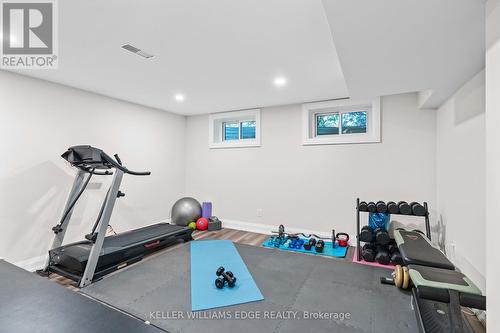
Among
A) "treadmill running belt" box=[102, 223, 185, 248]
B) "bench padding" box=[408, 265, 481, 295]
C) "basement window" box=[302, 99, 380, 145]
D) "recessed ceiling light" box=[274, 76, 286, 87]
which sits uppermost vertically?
"recessed ceiling light" box=[274, 76, 286, 87]

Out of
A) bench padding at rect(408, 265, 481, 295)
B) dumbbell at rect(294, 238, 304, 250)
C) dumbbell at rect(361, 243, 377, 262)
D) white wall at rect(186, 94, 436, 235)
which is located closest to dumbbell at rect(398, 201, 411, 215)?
white wall at rect(186, 94, 436, 235)

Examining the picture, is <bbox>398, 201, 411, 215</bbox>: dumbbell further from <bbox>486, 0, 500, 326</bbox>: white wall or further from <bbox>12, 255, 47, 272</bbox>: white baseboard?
<bbox>12, 255, 47, 272</bbox>: white baseboard

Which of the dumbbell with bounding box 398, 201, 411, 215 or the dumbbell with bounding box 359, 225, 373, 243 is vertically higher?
the dumbbell with bounding box 398, 201, 411, 215

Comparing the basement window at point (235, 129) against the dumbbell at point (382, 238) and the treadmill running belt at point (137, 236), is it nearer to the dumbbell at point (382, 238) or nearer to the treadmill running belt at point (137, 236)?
the treadmill running belt at point (137, 236)

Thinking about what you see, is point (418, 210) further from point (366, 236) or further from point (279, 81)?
point (279, 81)

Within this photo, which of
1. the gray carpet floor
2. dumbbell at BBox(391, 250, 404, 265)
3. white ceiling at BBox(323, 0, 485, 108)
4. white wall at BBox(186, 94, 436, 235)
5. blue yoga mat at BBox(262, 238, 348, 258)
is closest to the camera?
white ceiling at BBox(323, 0, 485, 108)

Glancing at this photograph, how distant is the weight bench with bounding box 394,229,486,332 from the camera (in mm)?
1475

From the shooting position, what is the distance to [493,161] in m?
1.06

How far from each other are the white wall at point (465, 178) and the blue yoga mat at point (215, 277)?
75.7 inches

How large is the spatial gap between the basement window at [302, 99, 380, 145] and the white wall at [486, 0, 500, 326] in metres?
2.63

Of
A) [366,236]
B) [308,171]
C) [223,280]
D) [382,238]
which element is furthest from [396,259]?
[223,280]

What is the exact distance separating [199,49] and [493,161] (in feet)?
7.39

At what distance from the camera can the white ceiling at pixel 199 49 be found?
1712 mm

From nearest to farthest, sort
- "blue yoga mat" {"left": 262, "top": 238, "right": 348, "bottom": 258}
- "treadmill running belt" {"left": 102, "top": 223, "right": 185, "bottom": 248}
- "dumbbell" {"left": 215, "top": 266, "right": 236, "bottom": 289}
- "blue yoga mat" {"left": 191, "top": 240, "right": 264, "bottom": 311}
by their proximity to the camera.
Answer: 1. "blue yoga mat" {"left": 191, "top": 240, "right": 264, "bottom": 311}
2. "dumbbell" {"left": 215, "top": 266, "right": 236, "bottom": 289}
3. "treadmill running belt" {"left": 102, "top": 223, "right": 185, "bottom": 248}
4. "blue yoga mat" {"left": 262, "top": 238, "right": 348, "bottom": 258}
